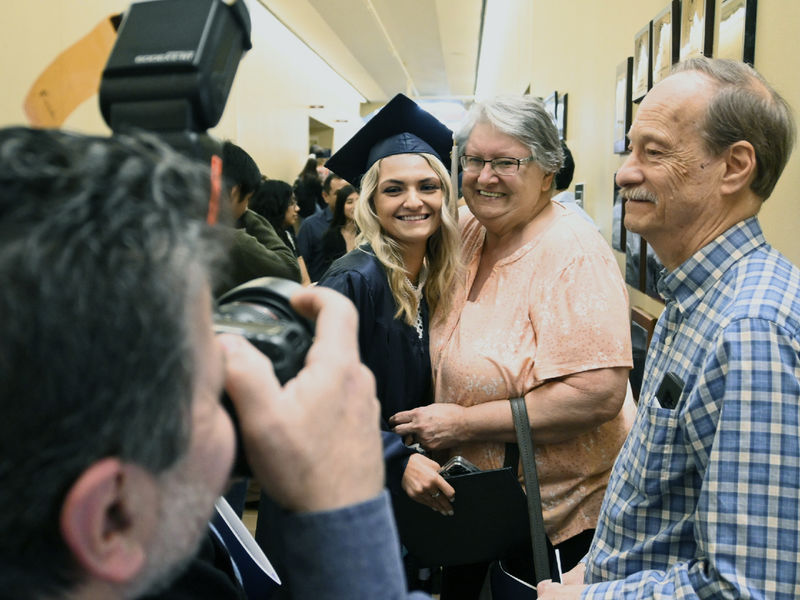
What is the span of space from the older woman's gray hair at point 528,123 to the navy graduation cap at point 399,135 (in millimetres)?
168

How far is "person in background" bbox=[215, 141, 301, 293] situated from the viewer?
2.93 meters

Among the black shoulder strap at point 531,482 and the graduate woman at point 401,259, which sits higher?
the graduate woman at point 401,259

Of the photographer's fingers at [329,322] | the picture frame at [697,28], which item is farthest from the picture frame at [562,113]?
the photographer's fingers at [329,322]

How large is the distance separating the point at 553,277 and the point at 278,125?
8.86 metres

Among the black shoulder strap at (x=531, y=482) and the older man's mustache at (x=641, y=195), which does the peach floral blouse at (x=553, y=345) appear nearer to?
the black shoulder strap at (x=531, y=482)

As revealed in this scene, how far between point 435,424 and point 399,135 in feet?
3.12

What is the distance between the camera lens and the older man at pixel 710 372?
1.00m

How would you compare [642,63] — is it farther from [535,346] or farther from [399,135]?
[535,346]

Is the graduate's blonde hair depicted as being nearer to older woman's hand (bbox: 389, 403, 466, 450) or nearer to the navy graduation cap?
the navy graduation cap

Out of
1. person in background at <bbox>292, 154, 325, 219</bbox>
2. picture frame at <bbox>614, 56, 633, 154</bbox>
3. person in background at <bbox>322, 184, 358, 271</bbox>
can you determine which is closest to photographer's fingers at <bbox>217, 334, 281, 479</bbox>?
picture frame at <bbox>614, 56, 633, 154</bbox>

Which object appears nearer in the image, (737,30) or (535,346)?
(535,346)

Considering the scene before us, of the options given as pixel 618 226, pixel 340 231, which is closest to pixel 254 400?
pixel 618 226

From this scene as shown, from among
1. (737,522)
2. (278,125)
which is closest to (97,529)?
(737,522)

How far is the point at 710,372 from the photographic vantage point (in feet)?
3.52
